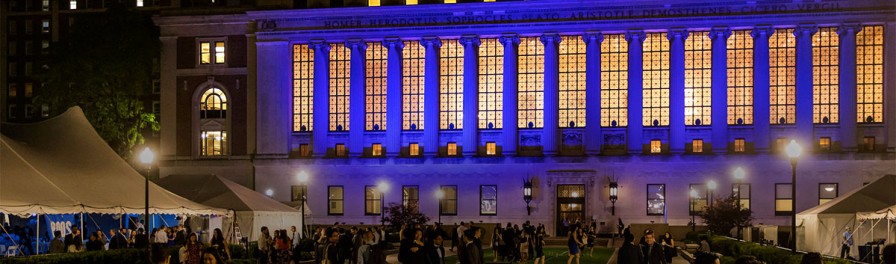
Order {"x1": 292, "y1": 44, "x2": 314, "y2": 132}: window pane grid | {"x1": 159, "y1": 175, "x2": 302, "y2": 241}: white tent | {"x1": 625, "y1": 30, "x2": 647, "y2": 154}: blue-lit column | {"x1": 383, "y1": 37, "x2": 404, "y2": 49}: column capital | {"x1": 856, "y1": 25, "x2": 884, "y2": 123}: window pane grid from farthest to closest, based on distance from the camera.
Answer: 1. {"x1": 292, "y1": 44, "x2": 314, "y2": 132}: window pane grid
2. {"x1": 383, "y1": 37, "x2": 404, "y2": 49}: column capital
3. {"x1": 625, "y1": 30, "x2": 647, "y2": 154}: blue-lit column
4. {"x1": 856, "y1": 25, "x2": 884, "y2": 123}: window pane grid
5. {"x1": 159, "y1": 175, "x2": 302, "y2": 241}: white tent

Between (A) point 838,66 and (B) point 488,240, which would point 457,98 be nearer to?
(B) point 488,240

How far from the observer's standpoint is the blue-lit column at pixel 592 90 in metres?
83.1

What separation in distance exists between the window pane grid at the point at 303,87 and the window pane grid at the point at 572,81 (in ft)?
58.7

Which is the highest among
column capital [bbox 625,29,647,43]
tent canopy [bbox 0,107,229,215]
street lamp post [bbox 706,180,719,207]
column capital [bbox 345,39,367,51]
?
column capital [bbox 625,29,647,43]

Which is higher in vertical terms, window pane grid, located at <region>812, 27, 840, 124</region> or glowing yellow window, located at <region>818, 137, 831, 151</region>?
window pane grid, located at <region>812, 27, 840, 124</region>

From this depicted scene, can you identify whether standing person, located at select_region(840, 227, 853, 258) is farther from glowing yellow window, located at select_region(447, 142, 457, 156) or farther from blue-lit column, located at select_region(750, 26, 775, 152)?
glowing yellow window, located at select_region(447, 142, 457, 156)

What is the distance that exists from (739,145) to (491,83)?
17475 mm

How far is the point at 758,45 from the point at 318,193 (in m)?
32.2

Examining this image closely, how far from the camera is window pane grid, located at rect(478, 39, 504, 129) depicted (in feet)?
280

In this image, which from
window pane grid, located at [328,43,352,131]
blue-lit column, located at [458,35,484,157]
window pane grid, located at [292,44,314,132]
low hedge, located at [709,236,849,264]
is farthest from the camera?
window pane grid, located at [292,44,314,132]

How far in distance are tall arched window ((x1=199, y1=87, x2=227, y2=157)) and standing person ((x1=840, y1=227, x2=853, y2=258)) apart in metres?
51.4

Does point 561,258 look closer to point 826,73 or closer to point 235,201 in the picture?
point 235,201

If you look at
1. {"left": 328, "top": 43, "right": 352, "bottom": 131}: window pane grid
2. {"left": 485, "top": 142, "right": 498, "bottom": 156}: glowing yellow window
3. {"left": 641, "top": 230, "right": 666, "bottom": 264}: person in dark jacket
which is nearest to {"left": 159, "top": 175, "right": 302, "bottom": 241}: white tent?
{"left": 328, "top": 43, "right": 352, "bottom": 131}: window pane grid

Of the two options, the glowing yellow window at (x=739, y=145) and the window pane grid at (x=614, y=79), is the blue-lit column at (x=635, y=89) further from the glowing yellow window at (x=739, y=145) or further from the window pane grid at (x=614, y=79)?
the glowing yellow window at (x=739, y=145)
